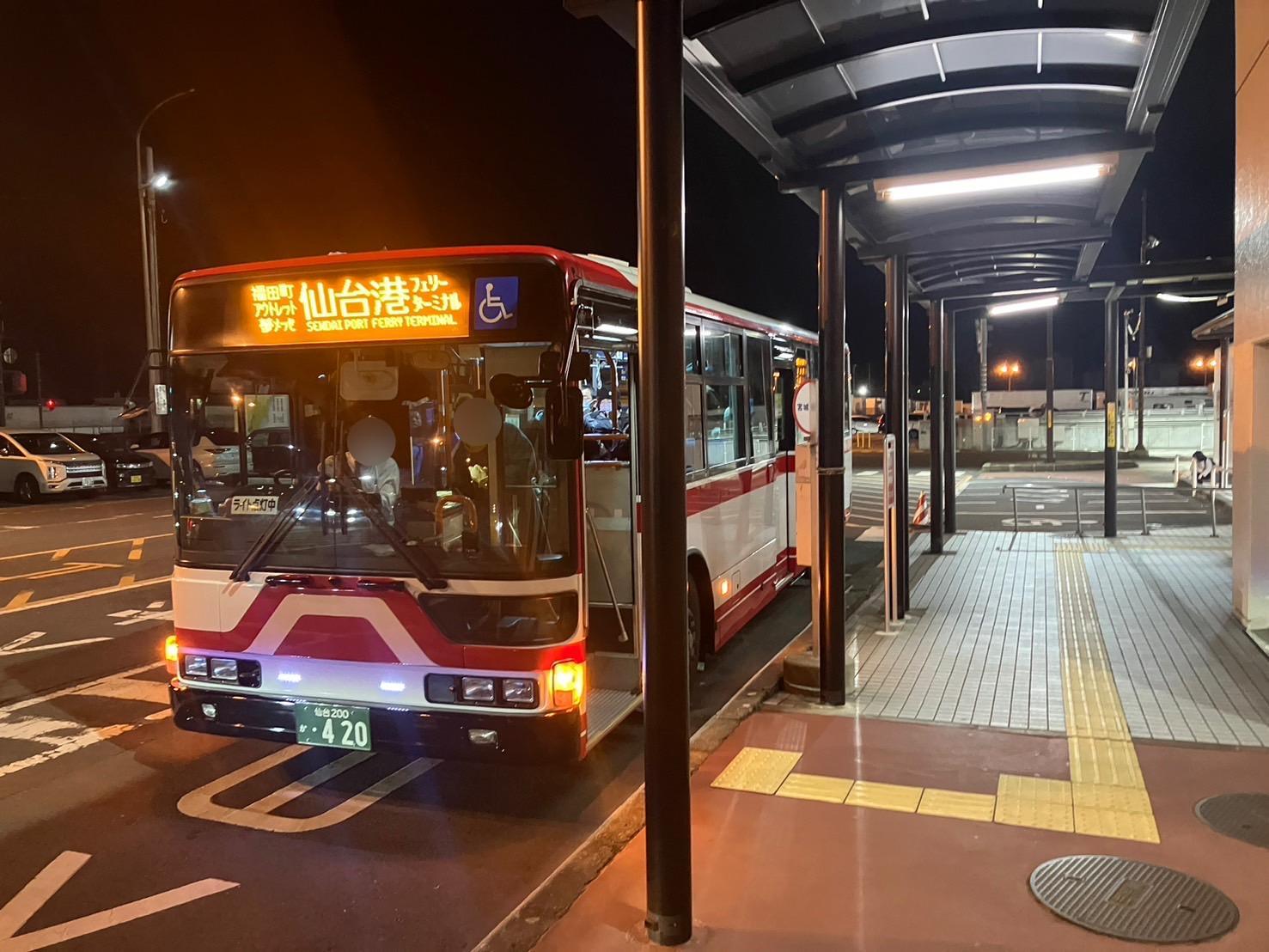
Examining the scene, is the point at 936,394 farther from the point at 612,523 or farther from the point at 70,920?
the point at 70,920

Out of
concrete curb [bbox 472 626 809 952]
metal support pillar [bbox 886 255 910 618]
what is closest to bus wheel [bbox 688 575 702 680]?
concrete curb [bbox 472 626 809 952]

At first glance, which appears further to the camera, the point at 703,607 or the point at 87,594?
the point at 87,594

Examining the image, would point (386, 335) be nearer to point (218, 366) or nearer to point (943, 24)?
point (218, 366)

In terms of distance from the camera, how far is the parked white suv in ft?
80.0

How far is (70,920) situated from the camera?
4355 mm

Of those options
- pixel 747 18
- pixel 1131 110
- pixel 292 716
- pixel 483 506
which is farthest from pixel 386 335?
pixel 1131 110

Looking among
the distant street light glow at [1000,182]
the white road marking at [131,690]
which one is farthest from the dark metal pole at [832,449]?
the white road marking at [131,690]

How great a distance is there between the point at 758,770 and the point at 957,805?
1.16 metres

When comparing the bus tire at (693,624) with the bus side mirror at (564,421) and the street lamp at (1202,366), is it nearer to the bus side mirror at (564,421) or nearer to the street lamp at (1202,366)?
the bus side mirror at (564,421)

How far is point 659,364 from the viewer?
3.57m

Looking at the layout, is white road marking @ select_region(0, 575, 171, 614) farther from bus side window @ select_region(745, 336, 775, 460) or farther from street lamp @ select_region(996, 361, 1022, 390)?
street lamp @ select_region(996, 361, 1022, 390)

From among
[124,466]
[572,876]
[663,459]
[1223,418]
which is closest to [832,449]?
[663,459]

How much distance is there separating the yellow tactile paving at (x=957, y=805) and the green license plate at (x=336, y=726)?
10.1 feet

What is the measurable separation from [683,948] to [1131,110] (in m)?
5.32
